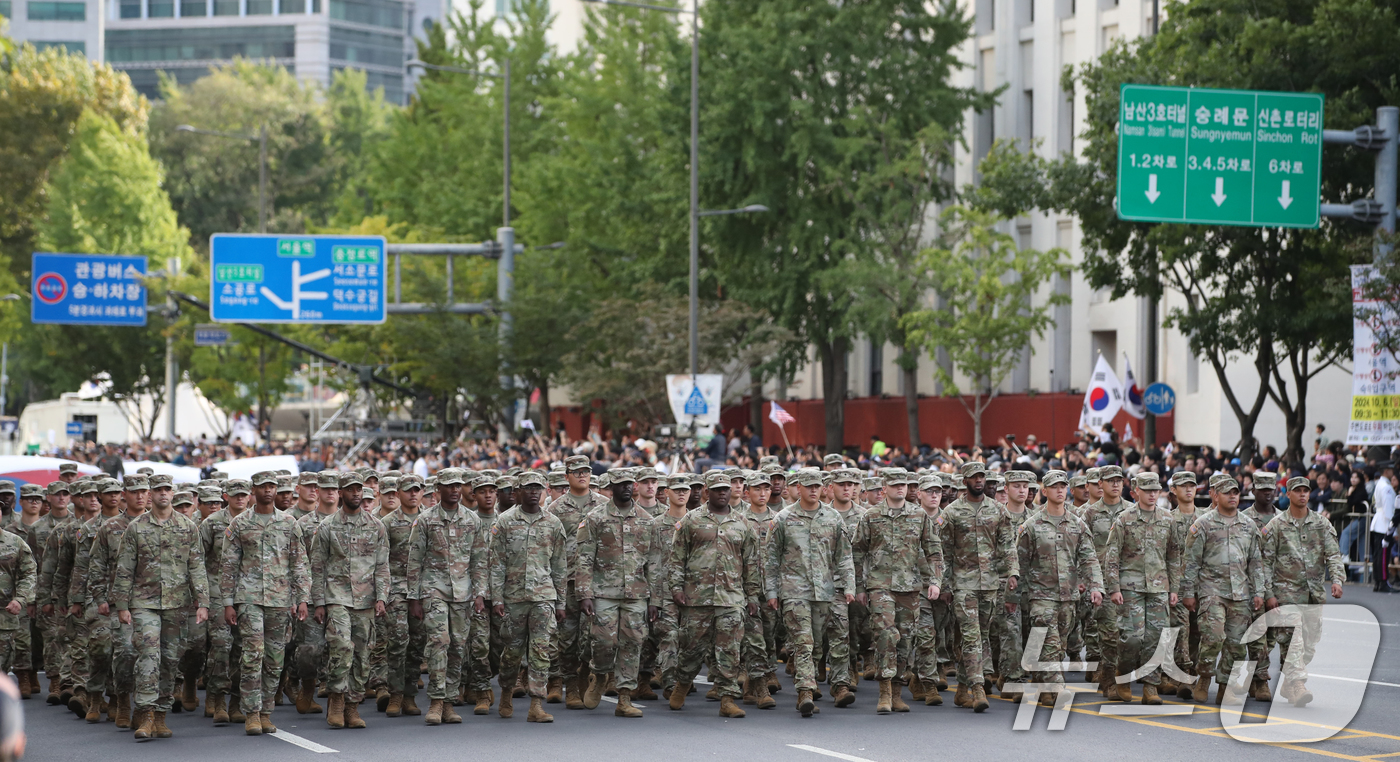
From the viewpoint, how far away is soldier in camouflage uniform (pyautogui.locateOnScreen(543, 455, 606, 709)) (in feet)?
47.2

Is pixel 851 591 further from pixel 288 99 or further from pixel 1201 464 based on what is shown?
pixel 288 99

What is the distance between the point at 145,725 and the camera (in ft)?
42.4

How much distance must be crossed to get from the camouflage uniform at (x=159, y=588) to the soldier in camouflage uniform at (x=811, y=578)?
4.41 m

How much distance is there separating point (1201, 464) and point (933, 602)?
11890mm

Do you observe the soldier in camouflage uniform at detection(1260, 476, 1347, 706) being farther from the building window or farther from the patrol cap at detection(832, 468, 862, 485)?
the building window

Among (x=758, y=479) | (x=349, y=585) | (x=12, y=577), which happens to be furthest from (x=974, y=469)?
(x=12, y=577)

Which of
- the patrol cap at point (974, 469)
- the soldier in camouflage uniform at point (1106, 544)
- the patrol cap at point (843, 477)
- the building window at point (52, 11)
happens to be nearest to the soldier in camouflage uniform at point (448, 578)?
the patrol cap at point (843, 477)

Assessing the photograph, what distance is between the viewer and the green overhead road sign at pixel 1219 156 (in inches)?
890

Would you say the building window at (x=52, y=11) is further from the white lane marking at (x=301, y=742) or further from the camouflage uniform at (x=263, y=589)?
the white lane marking at (x=301, y=742)

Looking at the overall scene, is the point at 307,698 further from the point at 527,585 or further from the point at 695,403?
the point at 695,403

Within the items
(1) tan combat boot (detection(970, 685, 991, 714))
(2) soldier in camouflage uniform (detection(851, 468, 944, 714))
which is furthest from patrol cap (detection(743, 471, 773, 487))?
(1) tan combat boot (detection(970, 685, 991, 714))

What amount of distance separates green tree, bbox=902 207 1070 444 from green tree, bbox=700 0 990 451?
82.6 inches

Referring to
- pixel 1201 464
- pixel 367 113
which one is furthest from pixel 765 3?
pixel 367 113

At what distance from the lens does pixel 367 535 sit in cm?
1376
